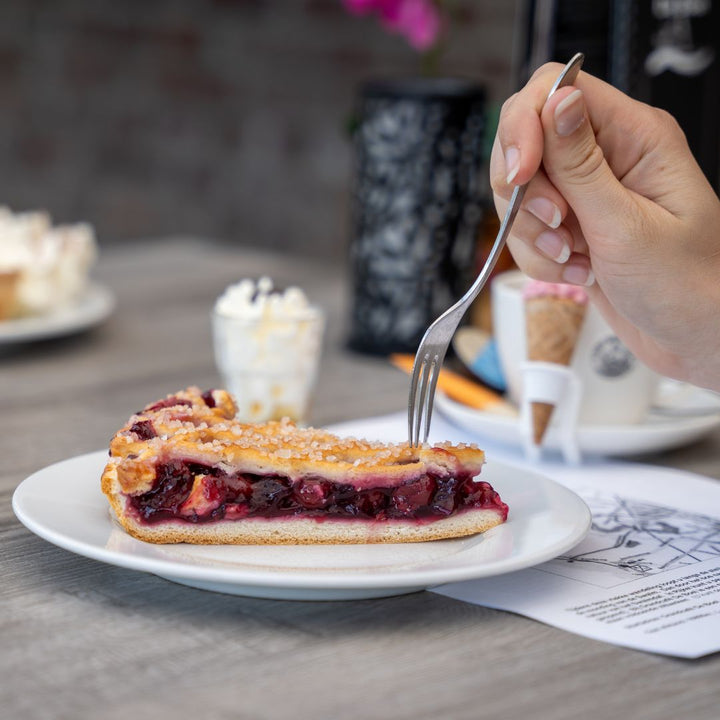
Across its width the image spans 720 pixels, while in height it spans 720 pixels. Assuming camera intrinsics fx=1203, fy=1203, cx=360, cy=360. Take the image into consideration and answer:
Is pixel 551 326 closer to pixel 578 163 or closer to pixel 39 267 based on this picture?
pixel 578 163

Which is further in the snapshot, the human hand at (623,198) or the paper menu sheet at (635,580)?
the human hand at (623,198)

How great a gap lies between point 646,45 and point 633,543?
2.94ft

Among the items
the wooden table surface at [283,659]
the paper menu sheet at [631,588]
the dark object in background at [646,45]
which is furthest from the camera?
the dark object in background at [646,45]

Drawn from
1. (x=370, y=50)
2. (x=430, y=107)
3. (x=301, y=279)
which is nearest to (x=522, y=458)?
(x=430, y=107)

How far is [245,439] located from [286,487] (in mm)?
52

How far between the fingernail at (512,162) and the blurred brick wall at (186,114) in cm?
334

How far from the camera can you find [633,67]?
5.56 ft

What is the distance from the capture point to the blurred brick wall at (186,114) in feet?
14.5

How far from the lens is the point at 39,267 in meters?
1.82

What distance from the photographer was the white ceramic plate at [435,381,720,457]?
129 centimetres

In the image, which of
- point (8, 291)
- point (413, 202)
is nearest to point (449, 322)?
point (413, 202)

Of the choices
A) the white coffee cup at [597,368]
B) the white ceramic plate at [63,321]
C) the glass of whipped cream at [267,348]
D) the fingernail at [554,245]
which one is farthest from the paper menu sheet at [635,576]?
the white ceramic plate at [63,321]

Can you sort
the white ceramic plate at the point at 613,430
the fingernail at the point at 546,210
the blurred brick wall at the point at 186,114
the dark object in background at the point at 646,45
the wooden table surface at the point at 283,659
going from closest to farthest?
the wooden table surface at the point at 283,659, the fingernail at the point at 546,210, the white ceramic plate at the point at 613,430, the dark object in background at the point at 646,45, the blurred brick wall at the point at 186,114

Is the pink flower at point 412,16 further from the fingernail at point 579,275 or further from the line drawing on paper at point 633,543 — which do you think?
the line drawing on paper at point 633,543
